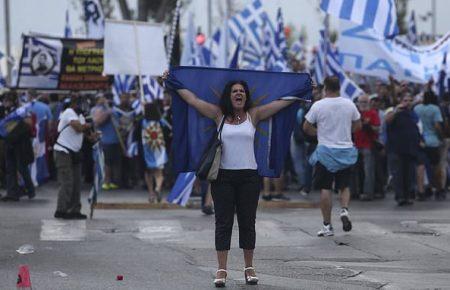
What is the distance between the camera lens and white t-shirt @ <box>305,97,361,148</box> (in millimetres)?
13492

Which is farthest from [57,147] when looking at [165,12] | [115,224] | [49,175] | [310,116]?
[165,12]

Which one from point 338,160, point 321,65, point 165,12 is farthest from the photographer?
point 165,12

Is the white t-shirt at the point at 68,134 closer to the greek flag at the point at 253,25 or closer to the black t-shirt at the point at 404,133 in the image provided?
the black t-shirt at the point at 404,133

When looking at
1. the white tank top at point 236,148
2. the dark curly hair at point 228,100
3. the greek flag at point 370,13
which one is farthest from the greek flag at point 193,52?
the white tank top at point 236,148

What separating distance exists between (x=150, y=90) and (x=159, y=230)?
841cm

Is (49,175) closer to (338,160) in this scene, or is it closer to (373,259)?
(338,160)

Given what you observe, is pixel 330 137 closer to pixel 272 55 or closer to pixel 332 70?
pixel 332 70

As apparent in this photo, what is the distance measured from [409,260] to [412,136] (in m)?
7.16

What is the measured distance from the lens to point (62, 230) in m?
14.2

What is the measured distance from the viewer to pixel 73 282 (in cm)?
987

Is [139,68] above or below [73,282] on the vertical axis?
above

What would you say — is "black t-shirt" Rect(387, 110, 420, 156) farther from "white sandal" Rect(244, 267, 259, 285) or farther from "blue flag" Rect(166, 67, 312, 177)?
"white sandal" Rect(244, 267, 259, 285)

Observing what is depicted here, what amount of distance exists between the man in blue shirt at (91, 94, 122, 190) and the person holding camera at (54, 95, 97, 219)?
602cm

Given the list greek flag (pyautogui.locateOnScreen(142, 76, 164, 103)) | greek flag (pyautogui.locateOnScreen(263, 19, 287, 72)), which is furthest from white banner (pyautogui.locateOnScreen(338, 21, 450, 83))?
greek flag (pyautogui.locateOnScreen(142, 76, 164, 103))
